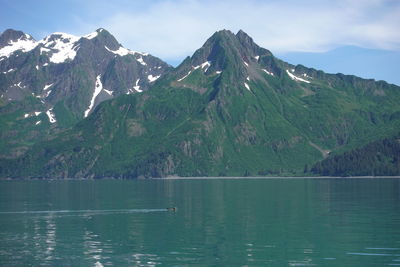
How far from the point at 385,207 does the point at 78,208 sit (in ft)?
296

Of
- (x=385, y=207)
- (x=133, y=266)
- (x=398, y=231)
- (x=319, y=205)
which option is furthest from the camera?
(x=319, y=205)

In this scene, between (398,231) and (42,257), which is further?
(398,231)

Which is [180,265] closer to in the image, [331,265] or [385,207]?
[331,265]

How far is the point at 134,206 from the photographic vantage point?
174000 millimetres

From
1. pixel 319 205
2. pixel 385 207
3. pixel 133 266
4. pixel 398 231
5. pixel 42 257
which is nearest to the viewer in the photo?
pixel 133 266

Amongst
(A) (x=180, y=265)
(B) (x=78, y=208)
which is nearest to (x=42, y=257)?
(A) (x=180, y=265)

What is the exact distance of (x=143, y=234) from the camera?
365 feet

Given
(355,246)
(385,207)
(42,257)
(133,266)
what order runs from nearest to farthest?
1. (133,266)
2. (42,257)
3. (355,246)
4. (385,207)

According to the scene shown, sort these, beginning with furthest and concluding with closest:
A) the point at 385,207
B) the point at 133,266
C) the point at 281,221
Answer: the point at 385,207
the point at 281,221
the point at 133,266

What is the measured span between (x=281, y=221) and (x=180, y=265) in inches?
2101

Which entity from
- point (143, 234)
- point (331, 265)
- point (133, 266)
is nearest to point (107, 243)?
point (143, 234)

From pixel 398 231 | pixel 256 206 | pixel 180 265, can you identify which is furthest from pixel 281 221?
pixel 180 265

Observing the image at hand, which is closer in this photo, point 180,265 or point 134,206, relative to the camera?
point 180,265

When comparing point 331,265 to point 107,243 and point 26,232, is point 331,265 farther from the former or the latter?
point 26,232
